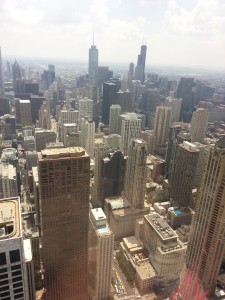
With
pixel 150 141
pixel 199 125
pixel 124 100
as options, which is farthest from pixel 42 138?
pixel 124 100

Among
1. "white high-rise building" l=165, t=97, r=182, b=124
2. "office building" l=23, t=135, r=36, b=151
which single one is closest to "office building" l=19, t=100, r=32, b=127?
"office building" l=23, t=135, r=36, b=151

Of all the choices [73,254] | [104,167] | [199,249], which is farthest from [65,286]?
[104,167]

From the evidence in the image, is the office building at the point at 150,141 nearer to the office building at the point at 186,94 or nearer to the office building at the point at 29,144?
the office building at the point at 29,144

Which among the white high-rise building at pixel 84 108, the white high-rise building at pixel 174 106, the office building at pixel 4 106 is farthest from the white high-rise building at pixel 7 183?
the white high-rise building at pixel 174 106

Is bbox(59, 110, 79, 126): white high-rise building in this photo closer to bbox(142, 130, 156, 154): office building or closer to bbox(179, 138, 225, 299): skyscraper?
bbox(142, 130, 156, 154): office building

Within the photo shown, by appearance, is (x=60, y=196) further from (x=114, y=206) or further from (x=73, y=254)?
(x=114, y=206)

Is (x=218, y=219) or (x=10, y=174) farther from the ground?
(x=218, y=219)
